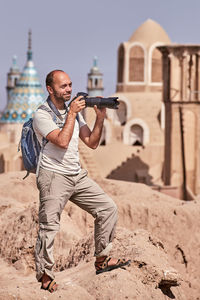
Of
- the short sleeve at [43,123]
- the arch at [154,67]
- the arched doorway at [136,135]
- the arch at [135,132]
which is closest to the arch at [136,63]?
the arch at [154,67]

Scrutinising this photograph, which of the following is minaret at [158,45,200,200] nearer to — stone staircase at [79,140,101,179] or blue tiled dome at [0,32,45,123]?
stone staircase at [79,140,101,179]

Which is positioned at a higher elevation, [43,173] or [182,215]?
[43,173]

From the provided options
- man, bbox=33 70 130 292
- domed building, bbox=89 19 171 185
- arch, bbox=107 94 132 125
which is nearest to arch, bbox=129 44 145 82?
domed building, bbox=89 19 171 185

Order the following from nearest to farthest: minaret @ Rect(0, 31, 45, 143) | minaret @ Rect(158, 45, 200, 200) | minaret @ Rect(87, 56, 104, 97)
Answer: minaret @ Rect(158, 45, 200, 200), minaret @ Rect(0, 31, 45, 143), minaret @ Rect(87, 56, 104, 97)

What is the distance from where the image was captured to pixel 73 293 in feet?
15.1

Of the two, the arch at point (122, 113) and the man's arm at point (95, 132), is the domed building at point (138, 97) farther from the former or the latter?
the man's arm at point (95, 132)

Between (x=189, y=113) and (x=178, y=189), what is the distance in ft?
8.27

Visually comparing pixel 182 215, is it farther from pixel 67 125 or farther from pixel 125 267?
pixel 67 125

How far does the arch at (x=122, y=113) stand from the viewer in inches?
1384

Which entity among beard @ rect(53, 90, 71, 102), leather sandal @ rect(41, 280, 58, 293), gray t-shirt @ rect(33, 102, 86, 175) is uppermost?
beard @ rect(53, 90, 71, 102)

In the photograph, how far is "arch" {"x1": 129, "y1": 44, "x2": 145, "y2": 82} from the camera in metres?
36.5

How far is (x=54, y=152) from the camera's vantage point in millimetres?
4594

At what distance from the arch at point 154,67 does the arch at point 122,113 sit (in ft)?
6.90

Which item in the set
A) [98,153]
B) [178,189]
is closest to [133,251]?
[178,189]
